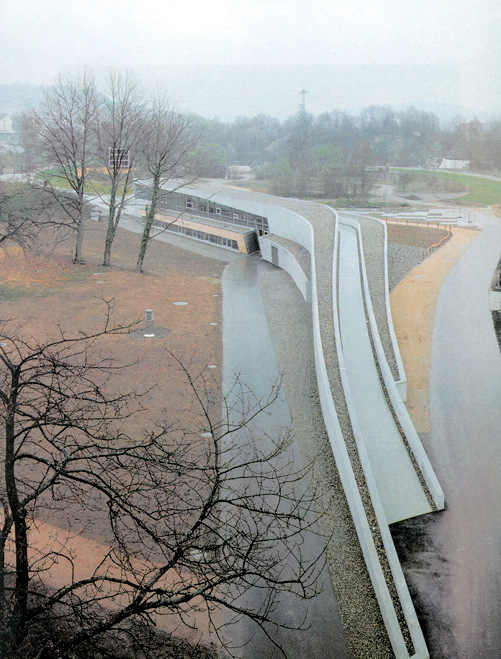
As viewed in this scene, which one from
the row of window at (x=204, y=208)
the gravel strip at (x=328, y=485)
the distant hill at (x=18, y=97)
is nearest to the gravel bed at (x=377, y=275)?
the gravel strip at (x=328, y=485)

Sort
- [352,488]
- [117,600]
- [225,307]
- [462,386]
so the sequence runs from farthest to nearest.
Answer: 1. [225,307]
2. [462,386]
3. [352,488]
4. [117,600]

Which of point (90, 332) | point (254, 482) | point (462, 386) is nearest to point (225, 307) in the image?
point (90, 332)

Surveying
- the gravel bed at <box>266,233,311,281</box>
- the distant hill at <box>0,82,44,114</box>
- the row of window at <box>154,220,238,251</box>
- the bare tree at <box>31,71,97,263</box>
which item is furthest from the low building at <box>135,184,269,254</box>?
the distant hill at <box>0,82,44,114</box>

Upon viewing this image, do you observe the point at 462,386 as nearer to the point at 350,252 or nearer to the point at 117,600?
the point at 117,600

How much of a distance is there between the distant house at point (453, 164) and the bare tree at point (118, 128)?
4.93m

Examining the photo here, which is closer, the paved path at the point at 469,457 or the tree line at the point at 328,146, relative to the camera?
the paved path at the point at 469,457

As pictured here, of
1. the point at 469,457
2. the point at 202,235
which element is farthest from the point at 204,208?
the point at 469,457

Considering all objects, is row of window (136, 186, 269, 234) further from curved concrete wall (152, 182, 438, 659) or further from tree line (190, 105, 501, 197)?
curved concrete wall (152, 182, 438, 659)

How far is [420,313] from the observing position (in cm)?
762

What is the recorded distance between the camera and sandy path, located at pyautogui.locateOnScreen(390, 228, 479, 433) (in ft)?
18.1

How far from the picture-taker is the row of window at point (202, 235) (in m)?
12.5

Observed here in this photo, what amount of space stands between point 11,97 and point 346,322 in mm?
6356

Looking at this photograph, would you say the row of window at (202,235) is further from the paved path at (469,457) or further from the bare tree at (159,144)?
the paved path at (469,457)

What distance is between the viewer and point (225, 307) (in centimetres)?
810
